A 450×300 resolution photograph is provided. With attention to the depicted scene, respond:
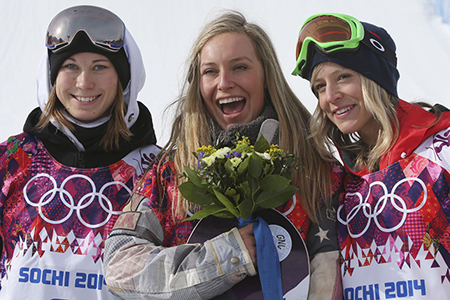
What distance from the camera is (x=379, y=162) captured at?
314 centimetres

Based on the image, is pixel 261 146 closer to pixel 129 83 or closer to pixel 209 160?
pixel 209 160

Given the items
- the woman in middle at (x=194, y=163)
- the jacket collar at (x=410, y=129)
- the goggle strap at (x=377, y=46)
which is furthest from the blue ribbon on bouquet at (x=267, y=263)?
the goggle strap at (x=377, y=46)

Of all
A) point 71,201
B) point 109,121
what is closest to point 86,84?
point 109,121

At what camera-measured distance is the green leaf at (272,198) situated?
2764mm

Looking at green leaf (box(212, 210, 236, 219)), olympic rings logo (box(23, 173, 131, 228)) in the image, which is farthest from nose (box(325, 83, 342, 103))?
olympic rings logo (box(23, 173, 131, 228))

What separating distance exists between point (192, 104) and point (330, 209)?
4.03 ft

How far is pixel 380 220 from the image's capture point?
9.65 ft

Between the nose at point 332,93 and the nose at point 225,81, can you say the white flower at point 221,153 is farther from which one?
the nose at point 332,93

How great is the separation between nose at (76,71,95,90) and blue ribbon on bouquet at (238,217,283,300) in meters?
1.56

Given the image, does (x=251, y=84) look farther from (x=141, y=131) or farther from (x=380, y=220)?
(x=380, y=220)

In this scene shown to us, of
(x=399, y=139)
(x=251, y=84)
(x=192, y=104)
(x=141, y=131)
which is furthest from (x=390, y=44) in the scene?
(x=141, y=131)

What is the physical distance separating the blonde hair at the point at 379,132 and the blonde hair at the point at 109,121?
4.48ft

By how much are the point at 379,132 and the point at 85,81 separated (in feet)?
6.64

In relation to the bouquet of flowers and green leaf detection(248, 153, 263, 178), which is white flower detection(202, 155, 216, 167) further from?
green leaf detection(248, 153, 263, 178)
